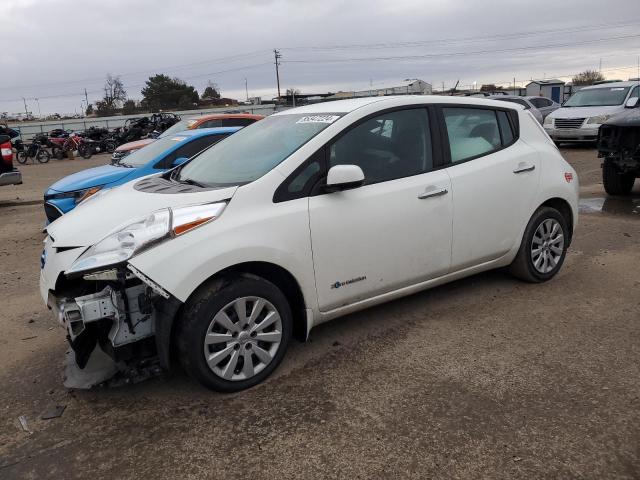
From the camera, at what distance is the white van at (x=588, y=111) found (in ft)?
49.0

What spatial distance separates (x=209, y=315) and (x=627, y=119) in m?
7.50

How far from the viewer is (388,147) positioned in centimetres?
386

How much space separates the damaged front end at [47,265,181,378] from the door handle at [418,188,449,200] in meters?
1.86

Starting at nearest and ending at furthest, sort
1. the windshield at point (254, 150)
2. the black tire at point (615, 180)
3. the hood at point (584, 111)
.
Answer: the windshield at point (254, 150), the black tire at point (615, 180), the hood at point (584, 111)

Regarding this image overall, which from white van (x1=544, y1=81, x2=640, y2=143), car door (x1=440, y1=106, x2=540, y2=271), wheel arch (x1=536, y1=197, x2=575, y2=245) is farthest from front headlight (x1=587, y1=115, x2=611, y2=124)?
car door (x1=440, y1=106, x2=540, y2=271)

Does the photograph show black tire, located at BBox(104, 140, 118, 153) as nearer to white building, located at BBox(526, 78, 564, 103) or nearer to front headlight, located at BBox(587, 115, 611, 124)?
front headlight, located at BBox(587, 115, 611, 124)

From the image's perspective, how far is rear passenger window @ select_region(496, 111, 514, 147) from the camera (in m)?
4.53

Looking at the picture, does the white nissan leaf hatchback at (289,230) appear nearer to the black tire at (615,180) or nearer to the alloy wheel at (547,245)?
the alloy wheel at (547,245)

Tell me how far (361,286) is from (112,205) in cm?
172

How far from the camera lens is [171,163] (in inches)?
292

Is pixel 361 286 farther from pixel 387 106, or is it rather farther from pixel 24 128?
pixel 24 128

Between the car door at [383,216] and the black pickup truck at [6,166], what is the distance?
8957 mm

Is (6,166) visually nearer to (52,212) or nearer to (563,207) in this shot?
(52,212)

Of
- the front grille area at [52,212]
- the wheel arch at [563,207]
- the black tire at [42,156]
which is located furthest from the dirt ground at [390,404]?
the black tire at [42,156]
